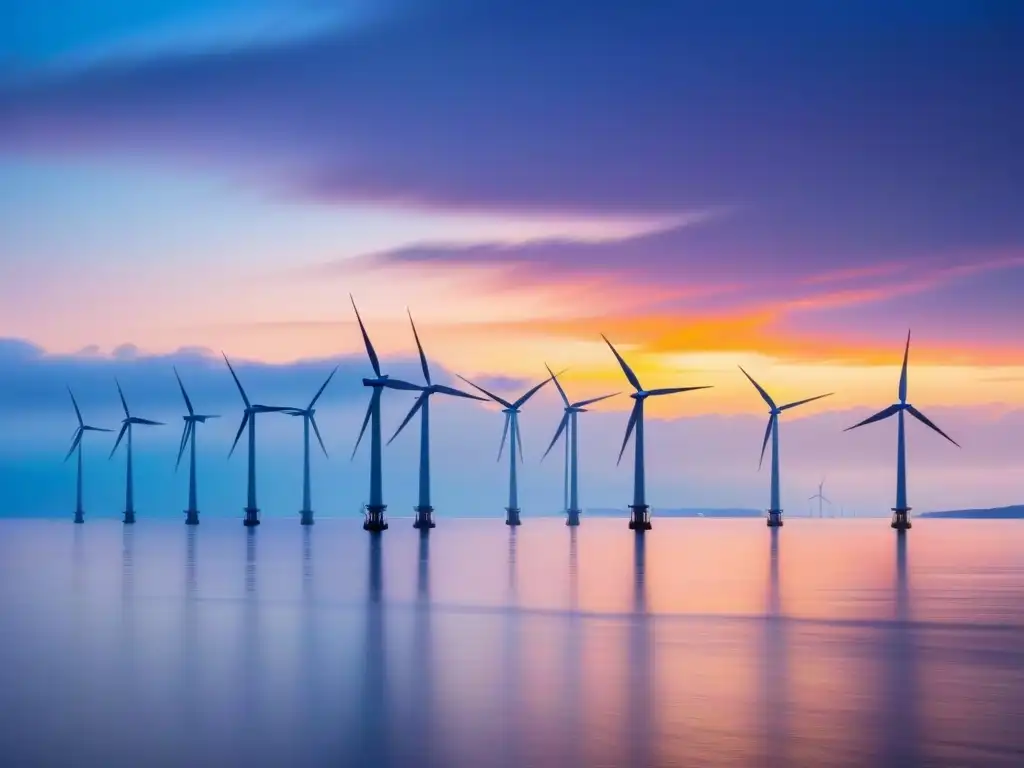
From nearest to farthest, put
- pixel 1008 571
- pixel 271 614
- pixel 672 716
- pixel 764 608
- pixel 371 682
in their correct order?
pixel 672 716 → pixel 371 682 → pixel 271 614 → pixel 764 608 → pixel 1008 571

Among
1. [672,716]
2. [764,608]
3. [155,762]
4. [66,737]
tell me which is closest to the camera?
[155,762]

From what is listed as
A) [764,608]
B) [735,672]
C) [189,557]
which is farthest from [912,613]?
[189,557]

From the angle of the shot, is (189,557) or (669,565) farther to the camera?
(189,557)

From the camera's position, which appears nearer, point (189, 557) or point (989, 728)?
point (989, 728)

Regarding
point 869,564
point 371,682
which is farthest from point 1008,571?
point 371,682

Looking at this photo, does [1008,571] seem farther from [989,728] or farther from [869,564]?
[989,728]

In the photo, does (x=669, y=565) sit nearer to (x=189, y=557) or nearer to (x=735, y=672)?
(x=189, y=557)
